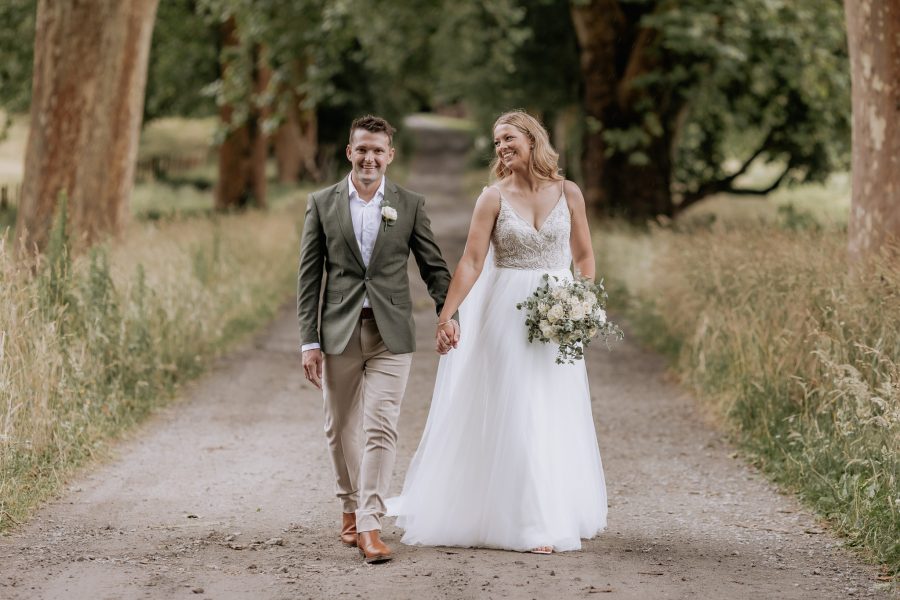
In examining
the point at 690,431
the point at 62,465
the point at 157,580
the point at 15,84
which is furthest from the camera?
the point at 15,84

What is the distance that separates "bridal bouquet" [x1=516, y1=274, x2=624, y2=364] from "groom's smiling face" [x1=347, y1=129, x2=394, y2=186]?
1004mm

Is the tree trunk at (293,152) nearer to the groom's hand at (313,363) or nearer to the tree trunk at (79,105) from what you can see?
the tree trunk at (79,105)

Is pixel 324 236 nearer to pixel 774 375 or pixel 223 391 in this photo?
pixel 774 375

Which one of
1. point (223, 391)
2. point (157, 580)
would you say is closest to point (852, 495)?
point (157, 580)

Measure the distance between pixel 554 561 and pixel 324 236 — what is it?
191 centimetres

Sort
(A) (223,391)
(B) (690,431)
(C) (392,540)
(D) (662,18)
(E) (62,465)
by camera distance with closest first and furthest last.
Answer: (C) (392,540), (E) (62,465), (B) (690,431), (A) (223,391), (D) (662,18)

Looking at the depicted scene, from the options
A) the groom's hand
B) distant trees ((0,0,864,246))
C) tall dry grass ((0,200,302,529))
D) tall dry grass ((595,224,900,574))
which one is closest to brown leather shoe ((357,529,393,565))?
the groom's hand

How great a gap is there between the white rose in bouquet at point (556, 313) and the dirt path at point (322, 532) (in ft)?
3.78

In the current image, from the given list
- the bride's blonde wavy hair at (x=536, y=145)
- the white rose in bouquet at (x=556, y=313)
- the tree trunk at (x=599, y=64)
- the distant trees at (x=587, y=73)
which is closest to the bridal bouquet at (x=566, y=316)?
the white rose in bouquet at (x=556, y=313)

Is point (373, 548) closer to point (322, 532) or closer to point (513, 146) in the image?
point (322, 532)

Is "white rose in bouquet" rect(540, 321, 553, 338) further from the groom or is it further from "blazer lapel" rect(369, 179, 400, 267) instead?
"blazer lapel" rect(369, 179, 400, 267)

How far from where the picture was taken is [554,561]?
592 centimetres

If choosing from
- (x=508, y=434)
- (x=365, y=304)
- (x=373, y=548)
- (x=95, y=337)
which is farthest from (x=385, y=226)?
(x=95, y=337)

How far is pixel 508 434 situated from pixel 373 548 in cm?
92
